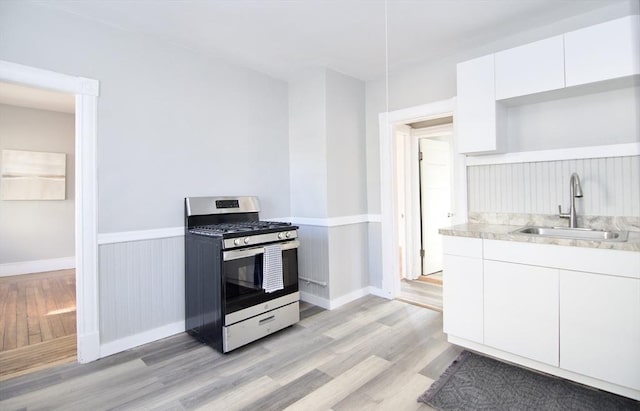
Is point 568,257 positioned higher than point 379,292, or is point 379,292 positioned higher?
point 568,257

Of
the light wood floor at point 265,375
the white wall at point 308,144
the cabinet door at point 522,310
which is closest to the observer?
the light wood floor at point 265,375

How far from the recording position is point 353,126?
3.64 meters

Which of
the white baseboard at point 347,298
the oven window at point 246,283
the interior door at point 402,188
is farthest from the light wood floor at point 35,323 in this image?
the interior door at point 402,188

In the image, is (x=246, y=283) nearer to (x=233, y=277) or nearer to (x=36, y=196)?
(x=233, y=277)

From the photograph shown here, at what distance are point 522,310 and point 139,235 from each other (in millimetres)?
2787

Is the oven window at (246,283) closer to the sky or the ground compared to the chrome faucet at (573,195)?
closer to the ground

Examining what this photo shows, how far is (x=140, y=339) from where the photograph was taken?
8.38ft

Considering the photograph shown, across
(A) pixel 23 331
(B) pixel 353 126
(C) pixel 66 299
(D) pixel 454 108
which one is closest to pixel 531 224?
(D) pixel 454 108

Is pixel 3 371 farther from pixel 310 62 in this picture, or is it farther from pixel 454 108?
pixel 454 108

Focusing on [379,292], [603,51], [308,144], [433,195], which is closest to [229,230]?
[308,144]

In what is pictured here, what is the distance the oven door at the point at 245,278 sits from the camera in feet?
7.87

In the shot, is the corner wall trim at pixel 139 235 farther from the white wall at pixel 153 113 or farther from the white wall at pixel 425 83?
the white wall at pixel 425 83

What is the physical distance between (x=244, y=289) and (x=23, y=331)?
210 cm

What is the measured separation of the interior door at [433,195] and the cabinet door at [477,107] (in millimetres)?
1747
